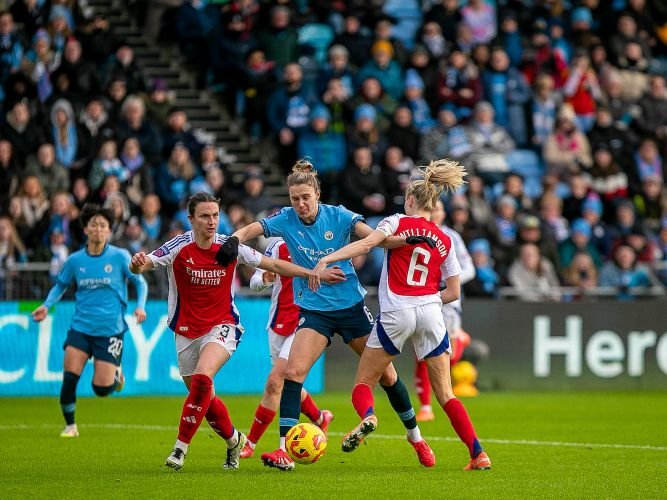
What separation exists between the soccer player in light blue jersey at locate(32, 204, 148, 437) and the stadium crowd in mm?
3904

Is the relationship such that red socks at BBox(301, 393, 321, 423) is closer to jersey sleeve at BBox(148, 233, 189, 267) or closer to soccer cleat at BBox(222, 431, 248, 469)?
soccer cleat at BBox(222, 431, 248, 469)

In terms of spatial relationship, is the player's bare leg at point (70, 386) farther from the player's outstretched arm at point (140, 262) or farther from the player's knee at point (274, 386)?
the player's outstretched arm at point (140, 262)

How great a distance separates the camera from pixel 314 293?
1064 cm

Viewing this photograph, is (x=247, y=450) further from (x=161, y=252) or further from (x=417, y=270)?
(x=417, y=270)

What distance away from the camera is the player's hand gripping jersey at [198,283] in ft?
34.0

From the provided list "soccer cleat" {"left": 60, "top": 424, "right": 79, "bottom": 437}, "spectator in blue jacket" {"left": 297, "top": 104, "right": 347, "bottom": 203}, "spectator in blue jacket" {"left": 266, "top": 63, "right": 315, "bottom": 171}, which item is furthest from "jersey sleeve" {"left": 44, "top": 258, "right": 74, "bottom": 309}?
"spectator in blue jacket" {"left": 266, "top": 63, "right": 315, "bottom": 171}

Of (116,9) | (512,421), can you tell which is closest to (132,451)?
(512,421)

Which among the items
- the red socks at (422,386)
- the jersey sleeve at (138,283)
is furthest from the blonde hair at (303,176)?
the red socks at (422,386)

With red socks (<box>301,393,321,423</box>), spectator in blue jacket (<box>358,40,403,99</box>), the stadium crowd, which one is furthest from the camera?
spectator in blue jacket (<box>358,40,403,99</box>)

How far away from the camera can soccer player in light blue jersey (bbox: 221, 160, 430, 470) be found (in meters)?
10.4

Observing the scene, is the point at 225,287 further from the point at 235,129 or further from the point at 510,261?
the point at 235,129

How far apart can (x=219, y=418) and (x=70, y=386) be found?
3535mm

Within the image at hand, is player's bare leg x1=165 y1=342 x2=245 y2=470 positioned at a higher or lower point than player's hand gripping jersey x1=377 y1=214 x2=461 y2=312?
lower

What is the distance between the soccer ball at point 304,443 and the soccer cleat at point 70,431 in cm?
375
